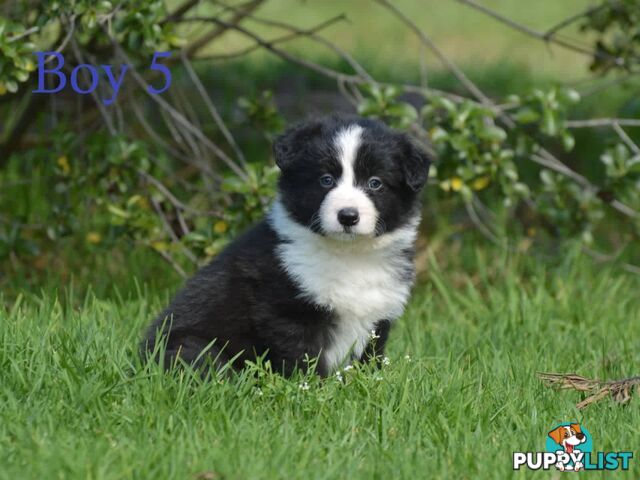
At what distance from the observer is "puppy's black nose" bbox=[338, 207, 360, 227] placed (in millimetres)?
4059

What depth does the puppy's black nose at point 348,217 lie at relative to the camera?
13.3ft

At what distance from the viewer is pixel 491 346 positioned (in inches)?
202

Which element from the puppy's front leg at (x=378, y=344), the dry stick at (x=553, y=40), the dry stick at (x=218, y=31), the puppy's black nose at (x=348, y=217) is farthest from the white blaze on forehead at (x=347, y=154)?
the dry stick at (x=218, y=31)

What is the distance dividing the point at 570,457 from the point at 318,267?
127 cm

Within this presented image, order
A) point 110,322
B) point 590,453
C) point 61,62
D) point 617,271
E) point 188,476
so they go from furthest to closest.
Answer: point 617,271 → point 61,62 → point 110,322 → point 590,453 → point 188,476

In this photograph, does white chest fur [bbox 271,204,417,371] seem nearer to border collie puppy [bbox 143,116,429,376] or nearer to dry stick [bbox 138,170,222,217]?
border collie puppy [bbox 143,116,429,376]

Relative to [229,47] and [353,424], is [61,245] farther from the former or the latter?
[229,47]

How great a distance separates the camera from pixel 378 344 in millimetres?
4473

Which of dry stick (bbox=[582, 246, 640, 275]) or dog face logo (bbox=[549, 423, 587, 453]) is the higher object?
dry stick (bbox=[582, 246, 640, 275])

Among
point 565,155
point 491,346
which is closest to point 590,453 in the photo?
point 491,346

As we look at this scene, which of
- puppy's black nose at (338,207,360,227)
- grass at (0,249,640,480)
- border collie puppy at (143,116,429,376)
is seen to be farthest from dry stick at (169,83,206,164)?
puppy's black nose at (338,207,360,227)

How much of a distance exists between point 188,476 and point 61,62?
3207 millimetres

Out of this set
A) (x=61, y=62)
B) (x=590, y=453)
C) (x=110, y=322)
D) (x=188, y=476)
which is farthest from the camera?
(x=61, y=62)

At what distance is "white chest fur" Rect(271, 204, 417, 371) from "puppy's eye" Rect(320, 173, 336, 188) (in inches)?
8.9
